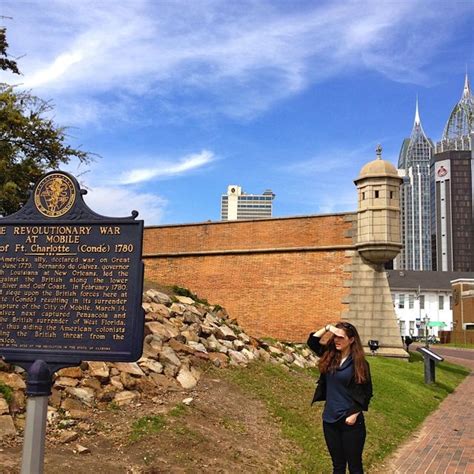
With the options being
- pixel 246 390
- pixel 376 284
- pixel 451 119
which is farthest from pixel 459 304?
pixel 451 119

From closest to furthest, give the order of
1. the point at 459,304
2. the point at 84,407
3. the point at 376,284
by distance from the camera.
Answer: the point at 84,407 < the point at 376,284 < the point at 459,304

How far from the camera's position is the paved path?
757 centimetres

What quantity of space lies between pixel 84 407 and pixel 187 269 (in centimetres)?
1613

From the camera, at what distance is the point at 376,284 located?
65.8ft

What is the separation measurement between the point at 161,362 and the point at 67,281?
13.0 ft

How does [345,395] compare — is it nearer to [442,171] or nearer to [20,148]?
[20,148]

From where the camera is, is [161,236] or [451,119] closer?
[161,236]

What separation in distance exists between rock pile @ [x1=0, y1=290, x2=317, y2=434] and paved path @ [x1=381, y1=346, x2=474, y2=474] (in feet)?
10.4

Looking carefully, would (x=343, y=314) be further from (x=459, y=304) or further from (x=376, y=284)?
(x=459, y=304)

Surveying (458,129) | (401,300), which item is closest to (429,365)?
(401,300)

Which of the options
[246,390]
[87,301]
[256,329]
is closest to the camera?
[87,301]

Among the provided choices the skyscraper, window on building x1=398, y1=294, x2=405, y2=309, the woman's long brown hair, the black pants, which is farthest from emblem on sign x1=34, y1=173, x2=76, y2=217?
the skyscraper

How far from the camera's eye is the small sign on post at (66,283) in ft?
16.9

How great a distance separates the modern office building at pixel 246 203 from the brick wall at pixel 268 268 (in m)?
150
